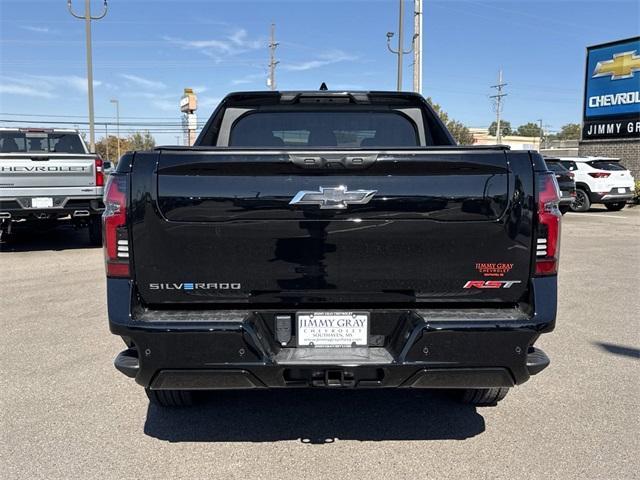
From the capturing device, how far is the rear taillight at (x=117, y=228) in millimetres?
2635

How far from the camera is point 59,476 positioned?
2812 mm

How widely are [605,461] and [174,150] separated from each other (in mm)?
2753

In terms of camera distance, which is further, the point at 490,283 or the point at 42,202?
the point at 42,202

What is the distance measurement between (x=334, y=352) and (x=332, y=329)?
0.11m

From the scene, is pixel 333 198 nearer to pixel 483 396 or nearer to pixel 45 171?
pixel 483 396

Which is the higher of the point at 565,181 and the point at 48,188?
the point at 565,181

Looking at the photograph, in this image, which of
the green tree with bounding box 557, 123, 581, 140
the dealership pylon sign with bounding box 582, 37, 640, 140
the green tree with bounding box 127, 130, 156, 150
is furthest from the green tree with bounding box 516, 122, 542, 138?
the dealership pylon sign with bounding box 582, 37, 640, 140

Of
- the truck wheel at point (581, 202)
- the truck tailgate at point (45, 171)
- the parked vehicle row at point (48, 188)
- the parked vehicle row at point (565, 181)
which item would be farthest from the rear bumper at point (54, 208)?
the truck wheel at point (581, 202)

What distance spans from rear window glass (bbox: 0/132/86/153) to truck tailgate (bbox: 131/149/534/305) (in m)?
9.36

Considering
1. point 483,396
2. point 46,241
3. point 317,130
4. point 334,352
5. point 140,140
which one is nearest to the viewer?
point 334,352

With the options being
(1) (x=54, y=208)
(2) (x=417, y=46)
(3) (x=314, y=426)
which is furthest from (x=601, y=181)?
(3) (x=314, y=426)

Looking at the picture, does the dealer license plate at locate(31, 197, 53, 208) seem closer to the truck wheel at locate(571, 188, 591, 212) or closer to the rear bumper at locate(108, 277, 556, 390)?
the rear bumper at locate(108, 277, 556, 390)

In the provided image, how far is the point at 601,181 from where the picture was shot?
18.1 metres

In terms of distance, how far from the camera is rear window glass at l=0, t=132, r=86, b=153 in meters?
10.4
